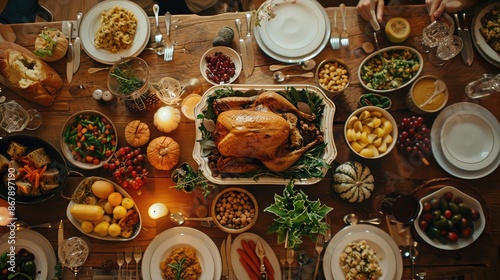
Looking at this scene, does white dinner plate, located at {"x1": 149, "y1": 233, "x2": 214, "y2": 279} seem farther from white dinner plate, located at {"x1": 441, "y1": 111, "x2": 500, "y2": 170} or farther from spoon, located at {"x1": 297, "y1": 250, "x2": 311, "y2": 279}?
white dinner plate, located at {"x1": 441, "y1": 111, "x2": 500, "y2": 170}

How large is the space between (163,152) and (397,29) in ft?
5.46

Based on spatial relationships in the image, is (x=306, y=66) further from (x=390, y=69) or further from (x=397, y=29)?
(x=397, y=29)

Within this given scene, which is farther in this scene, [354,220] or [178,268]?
[354,220]

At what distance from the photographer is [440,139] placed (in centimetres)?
219

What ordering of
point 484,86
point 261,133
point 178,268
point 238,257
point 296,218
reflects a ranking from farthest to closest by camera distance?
point 484,86
point 238,257
point 178,268
point 261,133
point 296,218

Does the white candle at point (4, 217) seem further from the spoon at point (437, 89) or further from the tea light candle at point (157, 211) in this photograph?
the spoon at point (437, 89)

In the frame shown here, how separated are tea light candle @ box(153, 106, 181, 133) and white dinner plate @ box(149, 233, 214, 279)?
644mm

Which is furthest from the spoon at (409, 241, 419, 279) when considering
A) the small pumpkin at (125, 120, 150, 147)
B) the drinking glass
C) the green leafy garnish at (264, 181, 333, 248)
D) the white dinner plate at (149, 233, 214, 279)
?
the small pumpkin at (125, 120, 150, 147)

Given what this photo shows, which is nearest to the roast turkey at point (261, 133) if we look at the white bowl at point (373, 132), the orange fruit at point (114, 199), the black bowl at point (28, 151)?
the white bowl at point (373, 132)

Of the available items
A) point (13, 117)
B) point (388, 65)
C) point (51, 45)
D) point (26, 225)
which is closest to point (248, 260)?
point (26, 225)

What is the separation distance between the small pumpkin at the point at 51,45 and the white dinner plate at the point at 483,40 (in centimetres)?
260

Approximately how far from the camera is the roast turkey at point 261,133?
1917mm

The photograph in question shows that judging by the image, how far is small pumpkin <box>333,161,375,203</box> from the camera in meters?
2.12

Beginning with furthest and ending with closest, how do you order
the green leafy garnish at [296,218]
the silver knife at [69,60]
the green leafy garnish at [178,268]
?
the silver knife at [69,60] → the green leafy garnish at [178,268] → the green leafy garnish at [296,218]
